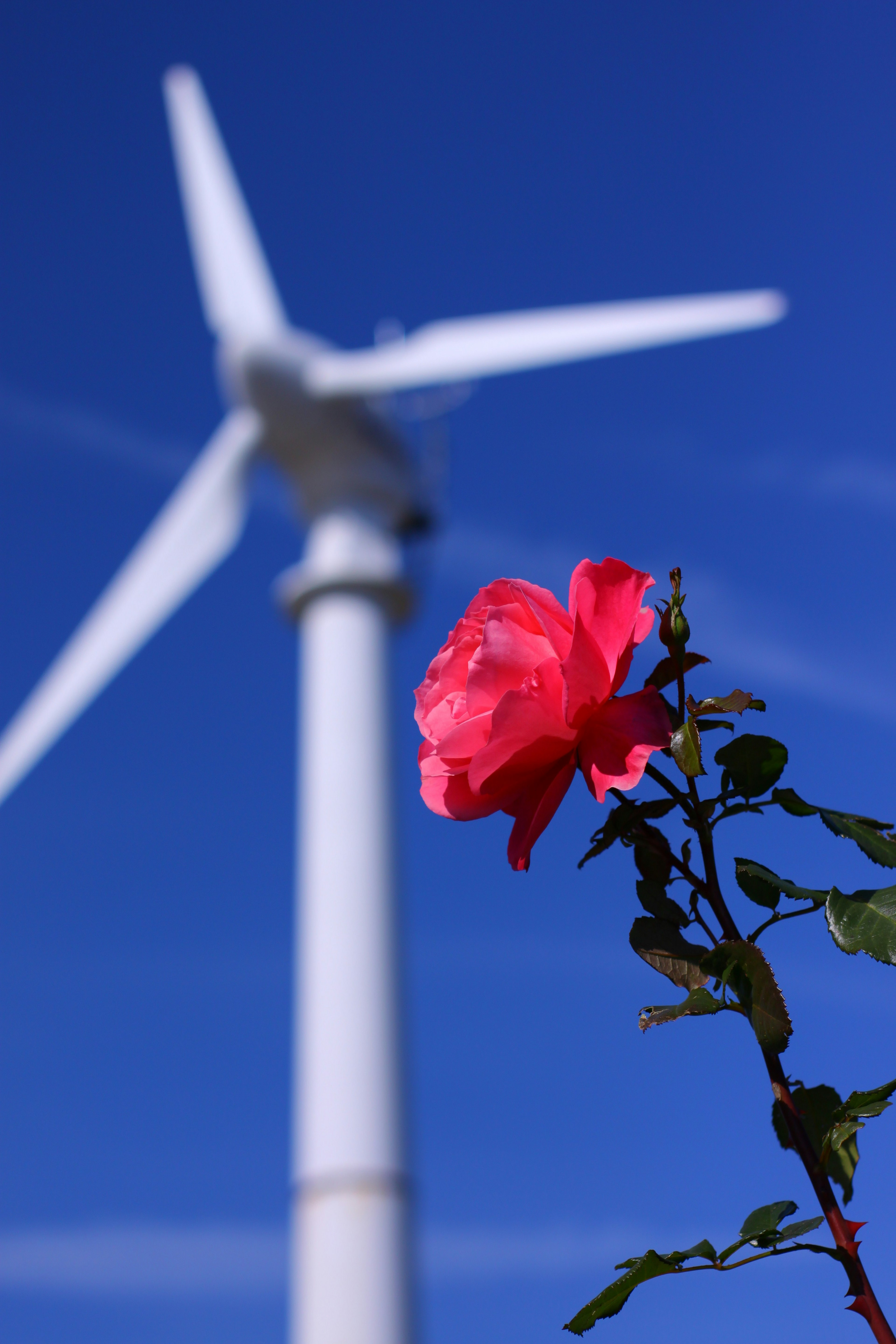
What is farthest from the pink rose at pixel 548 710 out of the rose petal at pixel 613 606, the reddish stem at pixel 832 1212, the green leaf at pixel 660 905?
the reddish stem at pixel 832 1212

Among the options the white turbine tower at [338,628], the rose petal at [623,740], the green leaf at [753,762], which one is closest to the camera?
the rose petal at [623,740]

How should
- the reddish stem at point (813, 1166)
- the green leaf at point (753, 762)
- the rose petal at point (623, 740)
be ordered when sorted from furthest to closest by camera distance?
the green leaf at point (753, 762) < the rose petal at point (623, 740) < the reddish stem at point (813, 1166)

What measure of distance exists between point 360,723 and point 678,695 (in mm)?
21517

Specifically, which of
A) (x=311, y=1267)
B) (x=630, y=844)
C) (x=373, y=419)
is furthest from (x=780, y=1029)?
(x=373, y=419)

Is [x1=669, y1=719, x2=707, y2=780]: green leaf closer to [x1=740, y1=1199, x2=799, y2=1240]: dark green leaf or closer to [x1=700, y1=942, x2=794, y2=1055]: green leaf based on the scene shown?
[x1=700, y1=942, x2=794, y2=1055]: green leaf

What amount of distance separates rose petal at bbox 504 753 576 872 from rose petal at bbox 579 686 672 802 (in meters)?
0.02

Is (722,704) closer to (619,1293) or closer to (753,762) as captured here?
(753,762)

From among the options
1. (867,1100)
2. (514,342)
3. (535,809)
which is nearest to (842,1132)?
(867,1100)

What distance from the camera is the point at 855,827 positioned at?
1.21 meters

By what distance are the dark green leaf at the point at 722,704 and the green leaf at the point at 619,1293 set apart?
44 cm

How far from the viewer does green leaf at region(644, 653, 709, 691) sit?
122 centimetres

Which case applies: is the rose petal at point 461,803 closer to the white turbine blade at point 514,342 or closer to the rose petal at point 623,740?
the rose petal at point 623,740

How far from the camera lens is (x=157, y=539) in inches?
925

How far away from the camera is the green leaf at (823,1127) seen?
46.6 inches
